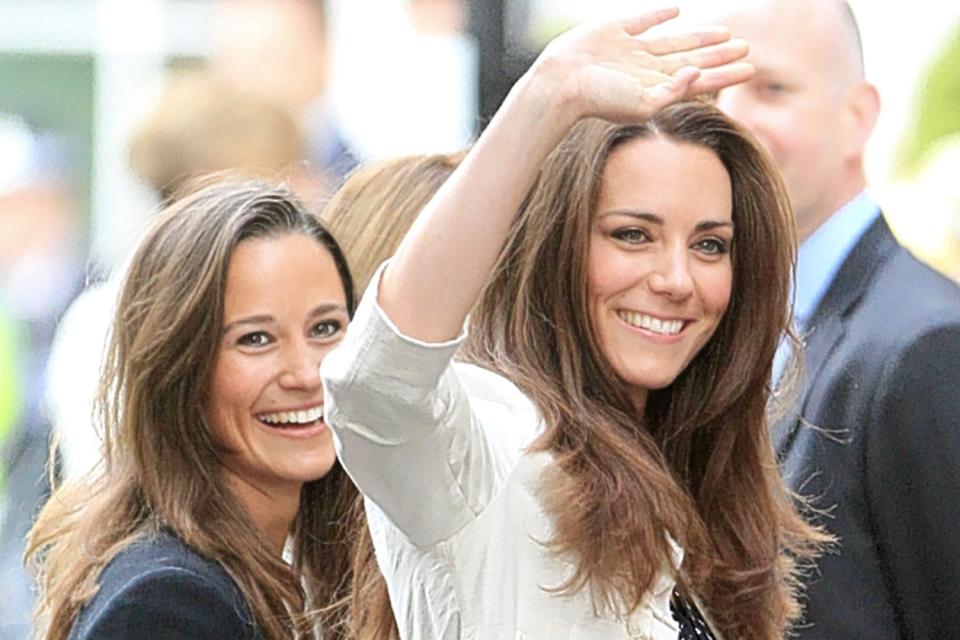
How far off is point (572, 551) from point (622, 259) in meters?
0.44

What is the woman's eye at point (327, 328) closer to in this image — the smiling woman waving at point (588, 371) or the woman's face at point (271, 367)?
the woman's face at point (271, 367)

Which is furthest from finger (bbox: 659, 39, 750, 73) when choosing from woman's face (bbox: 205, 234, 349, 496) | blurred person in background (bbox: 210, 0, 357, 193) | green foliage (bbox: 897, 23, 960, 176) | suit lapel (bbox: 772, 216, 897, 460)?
blurred person in background (bbox: 210, 0, 357, 193)

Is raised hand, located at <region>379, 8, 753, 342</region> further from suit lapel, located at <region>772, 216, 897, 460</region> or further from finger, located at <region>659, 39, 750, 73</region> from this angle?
suit lapel, located at <region>772, 216, 897, 460</region>

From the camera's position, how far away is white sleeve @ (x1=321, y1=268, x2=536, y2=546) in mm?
2990

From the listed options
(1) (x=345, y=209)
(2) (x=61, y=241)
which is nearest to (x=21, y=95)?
(2) (x=61, y=241)

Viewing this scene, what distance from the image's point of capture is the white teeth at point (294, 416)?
3.94m

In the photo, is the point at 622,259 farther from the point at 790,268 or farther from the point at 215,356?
the point at 215,356

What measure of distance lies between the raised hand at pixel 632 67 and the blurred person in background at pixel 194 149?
2116 mm

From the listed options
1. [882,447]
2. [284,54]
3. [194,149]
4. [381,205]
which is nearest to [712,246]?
[882,447]

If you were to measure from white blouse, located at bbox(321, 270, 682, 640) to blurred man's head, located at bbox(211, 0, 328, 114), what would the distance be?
4.23m

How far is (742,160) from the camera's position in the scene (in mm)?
3621

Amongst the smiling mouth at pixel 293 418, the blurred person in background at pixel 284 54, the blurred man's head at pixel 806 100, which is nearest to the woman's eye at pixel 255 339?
the smiling mouth at pixel 293 418

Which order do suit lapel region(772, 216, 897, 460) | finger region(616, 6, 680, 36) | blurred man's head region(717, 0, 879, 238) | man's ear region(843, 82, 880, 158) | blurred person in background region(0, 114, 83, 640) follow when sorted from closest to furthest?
finger region(616, 6, 680, 36) → suit lapel region(772, 216, 897, 460) → blurred man's head region(717, 0, 879, 238) → man's ear region(843, 82, 880, 158) → blurred person in background region(0, 114, 83, 640)

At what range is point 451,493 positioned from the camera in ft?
10.3
